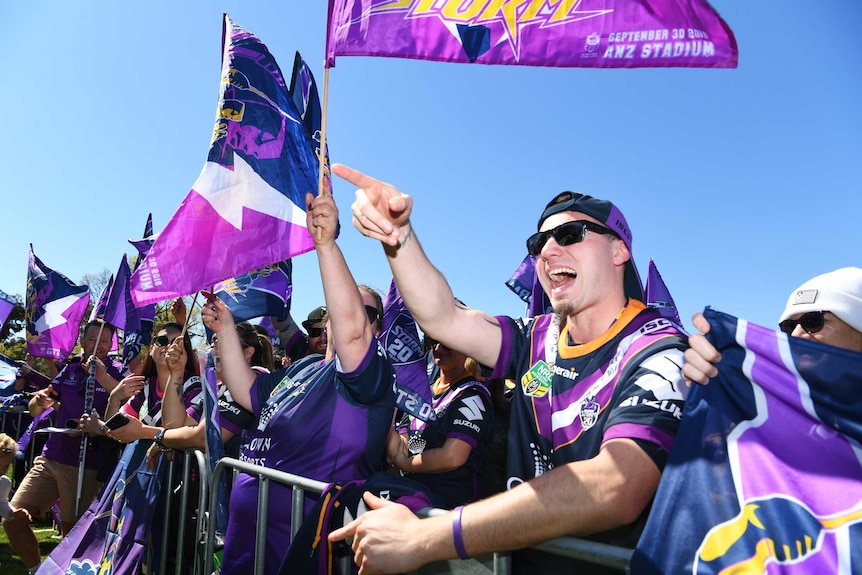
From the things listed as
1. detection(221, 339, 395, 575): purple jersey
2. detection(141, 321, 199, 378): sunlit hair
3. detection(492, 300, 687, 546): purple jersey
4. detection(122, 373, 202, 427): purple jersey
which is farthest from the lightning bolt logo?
detection(141, 321, 199, 378): sunlit hair

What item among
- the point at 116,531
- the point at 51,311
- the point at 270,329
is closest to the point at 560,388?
the point at 116,531

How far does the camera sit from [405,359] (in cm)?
409

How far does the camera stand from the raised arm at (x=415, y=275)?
2287 mm

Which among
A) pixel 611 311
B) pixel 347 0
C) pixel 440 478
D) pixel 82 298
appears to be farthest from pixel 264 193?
pixel 82 298

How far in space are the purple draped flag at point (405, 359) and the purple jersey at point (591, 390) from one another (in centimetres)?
111

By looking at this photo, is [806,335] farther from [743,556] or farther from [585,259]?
[743,556]

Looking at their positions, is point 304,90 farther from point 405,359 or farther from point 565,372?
point 565,372

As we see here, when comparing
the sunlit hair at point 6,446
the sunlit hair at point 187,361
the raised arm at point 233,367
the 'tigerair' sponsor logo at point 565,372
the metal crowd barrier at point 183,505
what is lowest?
the sunlit hair at point 6,446

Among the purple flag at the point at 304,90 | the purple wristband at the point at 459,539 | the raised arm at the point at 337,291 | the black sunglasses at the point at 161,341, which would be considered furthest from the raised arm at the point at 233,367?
the purple flag at the point at 304,90

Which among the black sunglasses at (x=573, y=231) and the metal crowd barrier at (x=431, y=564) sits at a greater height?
the black sunglasses at (x=573, y=231)

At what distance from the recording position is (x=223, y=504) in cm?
347

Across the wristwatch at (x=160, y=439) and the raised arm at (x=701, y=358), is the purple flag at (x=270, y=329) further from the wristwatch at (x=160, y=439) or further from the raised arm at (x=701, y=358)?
the raised arm at (x=701, y=358)

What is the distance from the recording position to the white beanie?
96.0 inches

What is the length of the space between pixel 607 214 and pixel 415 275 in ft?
→ 2.76
